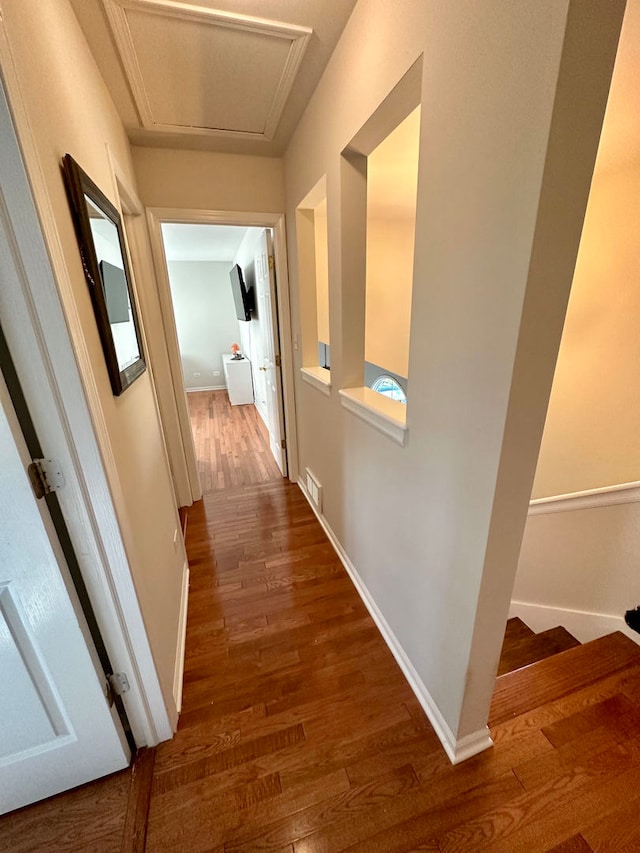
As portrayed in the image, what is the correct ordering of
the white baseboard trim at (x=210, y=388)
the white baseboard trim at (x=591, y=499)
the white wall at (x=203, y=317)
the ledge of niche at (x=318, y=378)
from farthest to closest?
the white baseboard trim at (x=210, y=388) → the white wall at (x=203, y=317) → the ledge of niche at (x=318, y=378) → the white baseboard trim at (x=591, y=499)

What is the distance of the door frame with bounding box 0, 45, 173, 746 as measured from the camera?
26.3 inches

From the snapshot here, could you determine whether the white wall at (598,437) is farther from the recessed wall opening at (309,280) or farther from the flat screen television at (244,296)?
the flat screen television at (244,296)

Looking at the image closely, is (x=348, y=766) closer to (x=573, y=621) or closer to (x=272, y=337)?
(x=573, y=621)

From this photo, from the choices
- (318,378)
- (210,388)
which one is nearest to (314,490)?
(318,378)

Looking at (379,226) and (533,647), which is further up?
(379,226)

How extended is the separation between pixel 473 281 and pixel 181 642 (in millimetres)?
1844

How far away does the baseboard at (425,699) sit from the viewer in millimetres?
1117

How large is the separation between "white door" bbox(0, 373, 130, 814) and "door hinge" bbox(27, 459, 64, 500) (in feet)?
0.06

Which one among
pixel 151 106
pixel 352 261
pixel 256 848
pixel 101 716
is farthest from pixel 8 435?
pixel 151 106

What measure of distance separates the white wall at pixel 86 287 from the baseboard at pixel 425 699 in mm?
923

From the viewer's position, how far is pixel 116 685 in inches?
42.6

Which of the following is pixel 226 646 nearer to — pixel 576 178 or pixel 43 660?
pixel 43 660

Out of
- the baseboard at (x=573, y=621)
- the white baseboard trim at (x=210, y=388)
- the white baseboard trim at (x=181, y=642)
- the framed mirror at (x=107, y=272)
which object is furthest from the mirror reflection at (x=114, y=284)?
the white baseboard trim at (x=210, y=388)

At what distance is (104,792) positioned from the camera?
3.48 feet
